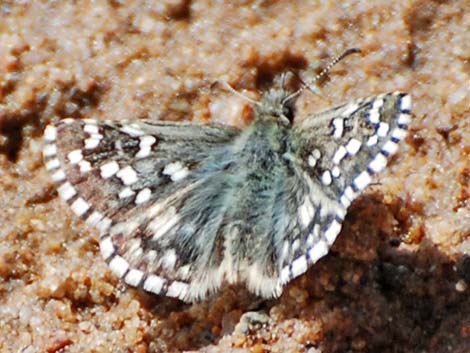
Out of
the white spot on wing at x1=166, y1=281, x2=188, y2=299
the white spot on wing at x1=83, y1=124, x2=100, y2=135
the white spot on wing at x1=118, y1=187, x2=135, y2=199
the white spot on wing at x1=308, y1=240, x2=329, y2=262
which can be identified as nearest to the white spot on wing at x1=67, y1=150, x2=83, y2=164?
the white spot on wing at x1=83, y1=124, x2=100, y2=135

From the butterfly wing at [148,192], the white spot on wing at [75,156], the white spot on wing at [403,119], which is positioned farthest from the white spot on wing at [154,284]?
the white spot on wing at [403,119]

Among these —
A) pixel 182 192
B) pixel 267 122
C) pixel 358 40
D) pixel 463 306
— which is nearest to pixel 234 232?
pixel 182 192

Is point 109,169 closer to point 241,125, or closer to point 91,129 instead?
point 91,129

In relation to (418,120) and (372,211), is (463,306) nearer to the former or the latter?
(372,211)

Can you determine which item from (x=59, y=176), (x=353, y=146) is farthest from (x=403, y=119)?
(x=59, y=176)

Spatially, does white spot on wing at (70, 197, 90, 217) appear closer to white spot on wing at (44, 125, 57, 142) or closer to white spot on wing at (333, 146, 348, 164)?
white spot on wing at (44, 125, 57, 142)

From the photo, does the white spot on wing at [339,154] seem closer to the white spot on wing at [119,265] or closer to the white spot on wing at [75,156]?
the white spot on wing at [119,265]

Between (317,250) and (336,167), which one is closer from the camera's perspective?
(317,250)
